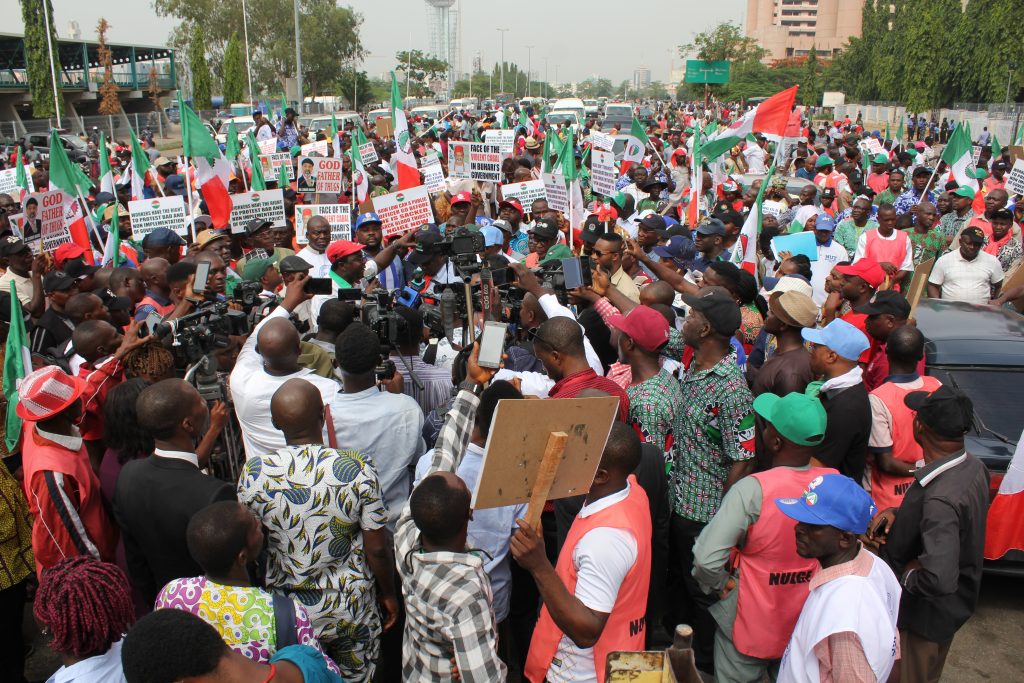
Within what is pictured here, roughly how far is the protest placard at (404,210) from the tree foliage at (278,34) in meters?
66.2

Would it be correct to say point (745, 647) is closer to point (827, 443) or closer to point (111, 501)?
point (827, 443)

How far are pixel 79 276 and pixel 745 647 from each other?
18.5 ft

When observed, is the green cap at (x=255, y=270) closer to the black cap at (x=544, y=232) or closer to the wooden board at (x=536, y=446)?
the black cap at (x=544, y=232)

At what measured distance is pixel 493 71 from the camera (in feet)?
395

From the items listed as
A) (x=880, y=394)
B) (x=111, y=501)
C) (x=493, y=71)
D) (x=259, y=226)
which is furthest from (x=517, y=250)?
(x=493, y=71)

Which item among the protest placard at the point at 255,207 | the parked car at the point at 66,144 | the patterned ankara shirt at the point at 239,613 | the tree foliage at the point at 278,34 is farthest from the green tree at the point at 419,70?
the patterned ankara shirt at the point at 239,613

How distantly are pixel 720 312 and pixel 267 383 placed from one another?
7.72 ft

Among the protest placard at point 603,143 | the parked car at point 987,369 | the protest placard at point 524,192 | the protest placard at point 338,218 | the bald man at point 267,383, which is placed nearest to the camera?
the bald man at point 267,383

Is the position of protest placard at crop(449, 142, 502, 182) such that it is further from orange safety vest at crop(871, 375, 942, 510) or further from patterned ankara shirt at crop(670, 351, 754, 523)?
orange safety vest at crop(871, 375, 942, 510)

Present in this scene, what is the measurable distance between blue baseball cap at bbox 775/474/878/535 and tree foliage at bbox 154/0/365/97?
2839 inches

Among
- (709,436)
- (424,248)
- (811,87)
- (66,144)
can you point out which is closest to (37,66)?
(66,144)

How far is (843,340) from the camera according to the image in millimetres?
4293

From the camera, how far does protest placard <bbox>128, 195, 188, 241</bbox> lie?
7.94 meters

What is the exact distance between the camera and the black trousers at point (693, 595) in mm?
4180
